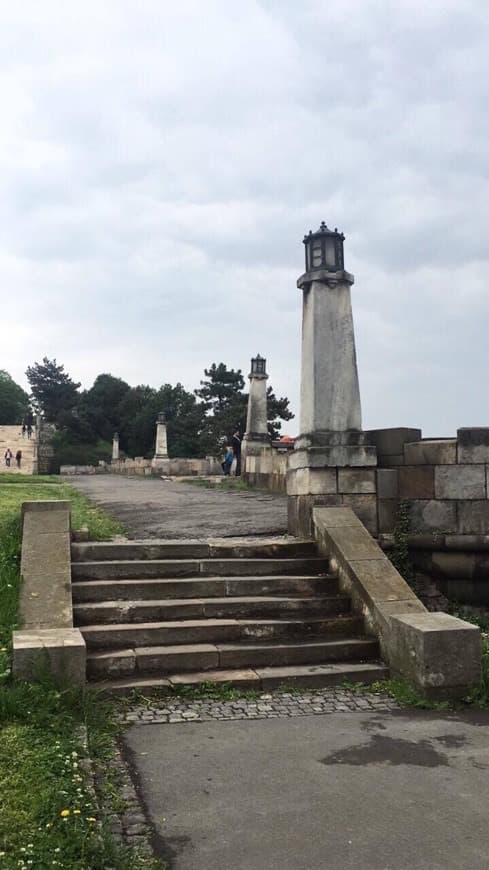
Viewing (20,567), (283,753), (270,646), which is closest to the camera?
(283,753)

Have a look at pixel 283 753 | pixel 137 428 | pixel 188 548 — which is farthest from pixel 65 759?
pixel 137 428

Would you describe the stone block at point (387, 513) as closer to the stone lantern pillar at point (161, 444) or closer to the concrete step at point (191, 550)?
the concrete step at point (191, 550)

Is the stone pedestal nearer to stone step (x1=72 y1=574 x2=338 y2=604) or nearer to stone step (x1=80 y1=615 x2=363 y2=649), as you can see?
stone step (x1=72 y1=574 x2=338 y2=604)

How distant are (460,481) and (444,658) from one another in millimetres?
3285

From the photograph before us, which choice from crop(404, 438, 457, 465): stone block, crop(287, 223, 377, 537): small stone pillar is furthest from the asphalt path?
crop(404, 438, 457, 465): stone block

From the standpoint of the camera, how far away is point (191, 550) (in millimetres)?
7652

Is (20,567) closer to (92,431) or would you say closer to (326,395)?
(326,395)

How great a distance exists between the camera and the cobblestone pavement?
506cm

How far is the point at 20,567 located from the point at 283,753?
3.38 metres

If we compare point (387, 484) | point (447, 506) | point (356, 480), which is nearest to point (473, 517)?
point (447, 506)

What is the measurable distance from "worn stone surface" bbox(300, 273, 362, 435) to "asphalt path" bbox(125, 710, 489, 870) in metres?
4.22

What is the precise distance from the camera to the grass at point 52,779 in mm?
2988

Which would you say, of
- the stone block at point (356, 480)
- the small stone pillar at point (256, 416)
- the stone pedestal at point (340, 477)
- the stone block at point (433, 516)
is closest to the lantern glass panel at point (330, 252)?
the stone pedestal at point (340, 477)

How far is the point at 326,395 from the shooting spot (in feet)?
29.0
